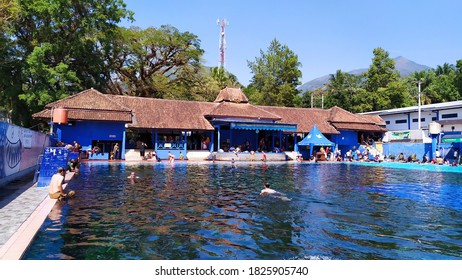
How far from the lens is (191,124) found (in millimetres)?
32219

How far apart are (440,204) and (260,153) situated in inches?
860

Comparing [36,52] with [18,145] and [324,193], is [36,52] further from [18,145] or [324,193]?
[324,193]

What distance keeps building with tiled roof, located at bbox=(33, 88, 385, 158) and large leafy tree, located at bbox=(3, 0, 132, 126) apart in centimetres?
378

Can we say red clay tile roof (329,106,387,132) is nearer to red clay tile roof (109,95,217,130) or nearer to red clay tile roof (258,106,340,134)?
red clay tile roof (258,106,340,134)

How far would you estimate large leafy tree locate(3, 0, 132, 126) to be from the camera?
30.3 meters

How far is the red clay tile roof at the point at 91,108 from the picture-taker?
27922 millimetres

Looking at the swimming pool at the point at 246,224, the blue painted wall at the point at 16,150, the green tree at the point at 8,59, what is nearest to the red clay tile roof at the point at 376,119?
the swimming pool at the point at 246,224

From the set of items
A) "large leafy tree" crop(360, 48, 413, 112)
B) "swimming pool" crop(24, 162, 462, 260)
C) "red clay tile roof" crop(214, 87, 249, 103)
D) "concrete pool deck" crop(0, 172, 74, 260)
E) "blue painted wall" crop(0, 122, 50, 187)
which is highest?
"large leafy tree" crop(360, 48, 413, 112)

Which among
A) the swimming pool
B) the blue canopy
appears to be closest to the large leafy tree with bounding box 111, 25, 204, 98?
the blue canopy

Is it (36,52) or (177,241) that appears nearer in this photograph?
(177,241)

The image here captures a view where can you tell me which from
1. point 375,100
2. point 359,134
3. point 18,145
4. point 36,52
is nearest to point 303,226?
point 18,145

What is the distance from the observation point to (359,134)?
41.3m
